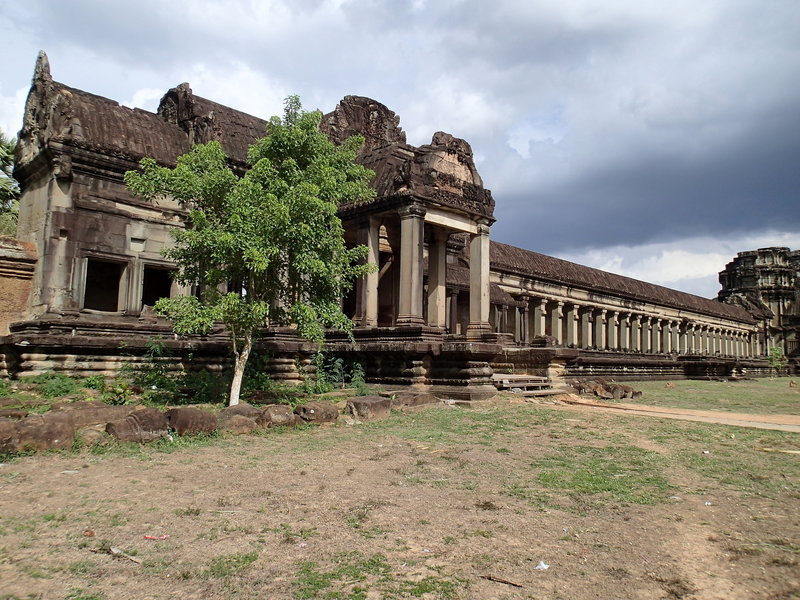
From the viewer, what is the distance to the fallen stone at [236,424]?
851 cm

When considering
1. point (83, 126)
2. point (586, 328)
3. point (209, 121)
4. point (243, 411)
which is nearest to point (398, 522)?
point (243, 411)

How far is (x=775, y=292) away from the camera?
65.9 meters

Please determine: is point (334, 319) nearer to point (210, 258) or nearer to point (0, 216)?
point (210, 258)

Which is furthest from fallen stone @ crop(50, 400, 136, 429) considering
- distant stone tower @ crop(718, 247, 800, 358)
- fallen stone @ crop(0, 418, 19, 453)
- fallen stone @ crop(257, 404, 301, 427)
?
distant stone tower @ crop(718, 247, 800, 358)

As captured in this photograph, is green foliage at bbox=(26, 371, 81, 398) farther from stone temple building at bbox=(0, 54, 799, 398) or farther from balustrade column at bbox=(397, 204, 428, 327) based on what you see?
balustrade column at bbox=(397, 204, 428, 327)

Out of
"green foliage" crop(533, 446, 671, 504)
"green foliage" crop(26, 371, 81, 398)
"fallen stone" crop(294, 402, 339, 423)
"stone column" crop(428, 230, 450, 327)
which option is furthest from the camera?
"stone column" crop(428, 230, 450, 327)

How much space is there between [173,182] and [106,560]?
25.1 ft

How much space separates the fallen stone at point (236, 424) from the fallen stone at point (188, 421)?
31 cm

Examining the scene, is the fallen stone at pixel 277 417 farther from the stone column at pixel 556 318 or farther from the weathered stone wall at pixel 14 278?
the stone column at pixel 556 318

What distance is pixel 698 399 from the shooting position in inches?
733

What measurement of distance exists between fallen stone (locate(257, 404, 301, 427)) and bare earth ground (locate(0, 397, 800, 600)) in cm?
83

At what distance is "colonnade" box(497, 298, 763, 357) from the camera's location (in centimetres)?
3516

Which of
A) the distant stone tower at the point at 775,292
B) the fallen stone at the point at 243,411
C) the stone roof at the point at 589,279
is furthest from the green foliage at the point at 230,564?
the distant stone tower at the point at 775,292

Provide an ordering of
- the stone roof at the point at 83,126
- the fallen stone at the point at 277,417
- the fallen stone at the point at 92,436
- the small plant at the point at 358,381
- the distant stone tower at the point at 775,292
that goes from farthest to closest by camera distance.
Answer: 1. the distant stone tower at the point at 775,292
2. the stone roof at the point at 83,126
3. the small plant at the point at 358,381
4. the fallen stone at the point at 277,417
5. the fallen stone at the point at 92,436
